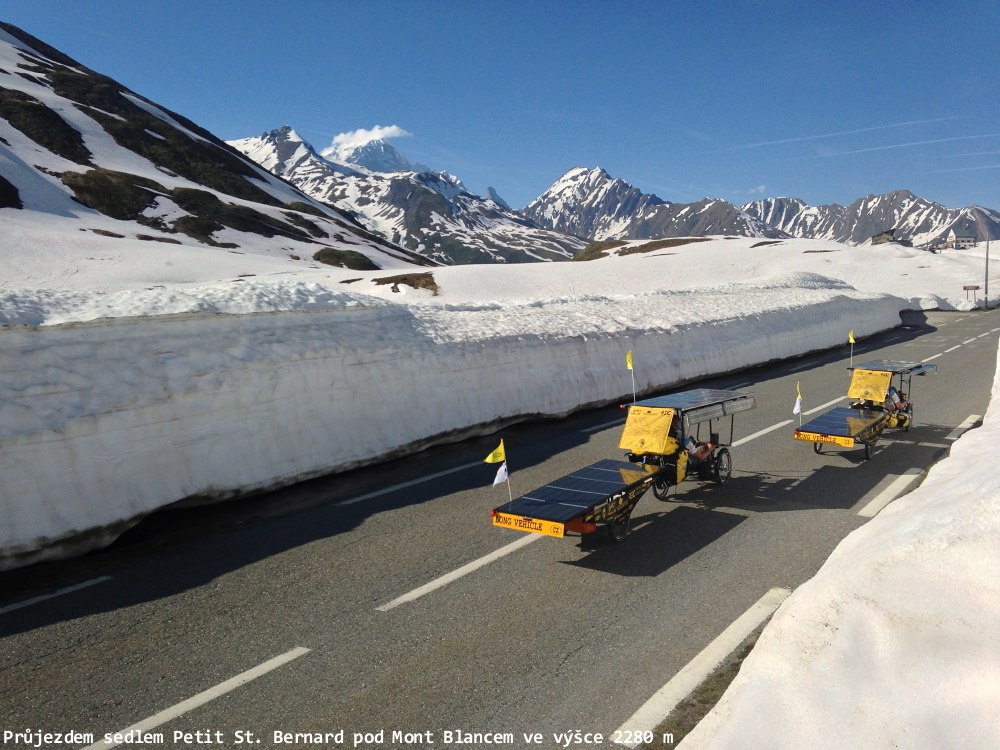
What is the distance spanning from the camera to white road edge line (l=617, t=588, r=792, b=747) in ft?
16.0

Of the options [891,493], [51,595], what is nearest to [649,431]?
[891,493]

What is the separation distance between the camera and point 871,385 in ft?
43.6

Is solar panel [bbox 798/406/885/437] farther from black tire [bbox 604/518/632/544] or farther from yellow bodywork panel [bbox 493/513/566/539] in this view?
yellow bodywork panel [bbox 493/513/566/539]

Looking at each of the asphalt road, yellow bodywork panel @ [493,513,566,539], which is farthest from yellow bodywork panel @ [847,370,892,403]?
yellow bodywork panel @ [493,513,566,539]

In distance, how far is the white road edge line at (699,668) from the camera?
488 cm

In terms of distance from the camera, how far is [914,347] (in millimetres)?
29109

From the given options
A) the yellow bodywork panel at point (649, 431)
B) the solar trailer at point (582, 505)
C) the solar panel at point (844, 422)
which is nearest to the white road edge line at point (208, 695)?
the solar trailer at point (582, 505)

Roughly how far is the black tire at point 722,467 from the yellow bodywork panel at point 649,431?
3.68ft

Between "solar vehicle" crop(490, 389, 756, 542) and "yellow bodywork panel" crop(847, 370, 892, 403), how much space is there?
3550mm

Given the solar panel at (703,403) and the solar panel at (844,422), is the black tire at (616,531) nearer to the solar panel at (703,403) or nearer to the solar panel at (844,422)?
the solar panel at (703,403)

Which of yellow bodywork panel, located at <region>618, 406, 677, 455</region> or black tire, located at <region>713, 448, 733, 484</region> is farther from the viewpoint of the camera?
black tire, located at <region>713, 448, 733, 484</region>

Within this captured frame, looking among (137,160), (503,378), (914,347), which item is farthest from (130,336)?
(137,160)

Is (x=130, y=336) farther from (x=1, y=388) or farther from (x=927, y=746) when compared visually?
(x=927, y=746)

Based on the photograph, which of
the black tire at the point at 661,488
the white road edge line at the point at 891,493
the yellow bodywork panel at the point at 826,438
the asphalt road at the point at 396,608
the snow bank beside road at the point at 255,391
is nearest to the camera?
the asphalt road at the point at 396,608
